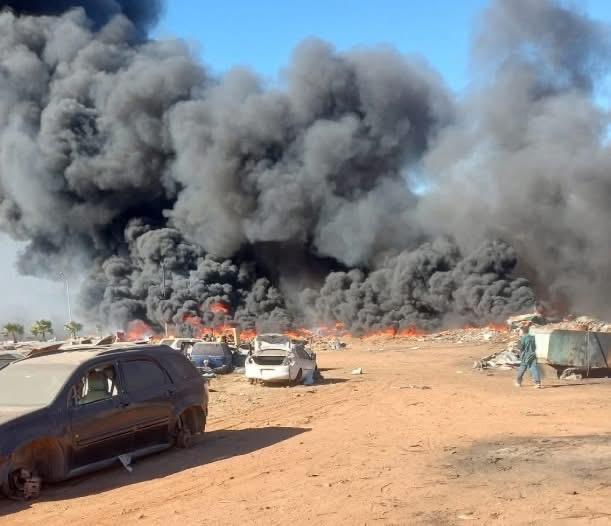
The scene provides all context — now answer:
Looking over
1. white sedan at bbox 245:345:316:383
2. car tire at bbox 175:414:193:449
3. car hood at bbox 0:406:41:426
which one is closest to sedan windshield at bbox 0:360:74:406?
car hood at bbox 0:406:41:426

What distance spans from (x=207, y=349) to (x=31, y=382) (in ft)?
53.8

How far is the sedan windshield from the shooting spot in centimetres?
758

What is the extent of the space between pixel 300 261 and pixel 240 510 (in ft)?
166

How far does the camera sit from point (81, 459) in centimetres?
749

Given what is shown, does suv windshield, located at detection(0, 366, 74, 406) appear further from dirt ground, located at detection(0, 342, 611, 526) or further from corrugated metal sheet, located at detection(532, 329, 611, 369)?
corrugated metal sheet, located at detection(532, 329, 611, 369)

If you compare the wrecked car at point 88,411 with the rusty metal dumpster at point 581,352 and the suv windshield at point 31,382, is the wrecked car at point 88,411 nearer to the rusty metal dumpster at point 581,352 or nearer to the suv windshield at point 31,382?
the suv windshield at point 31,382

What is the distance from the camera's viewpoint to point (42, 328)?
74562 millimetres

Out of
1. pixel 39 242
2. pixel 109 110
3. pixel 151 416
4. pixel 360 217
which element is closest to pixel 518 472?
pixel 151 416

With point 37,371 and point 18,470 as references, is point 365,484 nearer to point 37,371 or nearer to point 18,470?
point 18,470

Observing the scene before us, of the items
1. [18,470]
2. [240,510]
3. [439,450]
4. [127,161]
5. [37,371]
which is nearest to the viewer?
[240,510]

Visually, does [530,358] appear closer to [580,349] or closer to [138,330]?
[580,349]

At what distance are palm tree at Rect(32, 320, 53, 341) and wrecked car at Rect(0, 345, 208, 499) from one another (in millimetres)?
69934

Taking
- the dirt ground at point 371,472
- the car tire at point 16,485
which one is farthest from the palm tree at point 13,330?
the car tire at point 16,485

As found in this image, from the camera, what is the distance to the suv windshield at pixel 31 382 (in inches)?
299
